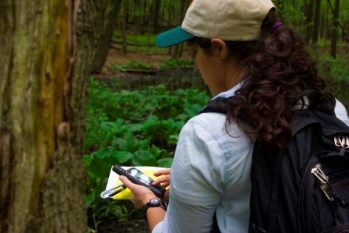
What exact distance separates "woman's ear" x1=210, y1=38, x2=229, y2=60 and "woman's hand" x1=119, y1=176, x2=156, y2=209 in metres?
0.72

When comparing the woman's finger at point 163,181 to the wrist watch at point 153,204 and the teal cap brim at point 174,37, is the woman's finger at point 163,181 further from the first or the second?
the teal cap brim at point 174,37

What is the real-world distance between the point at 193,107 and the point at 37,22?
6522 mm

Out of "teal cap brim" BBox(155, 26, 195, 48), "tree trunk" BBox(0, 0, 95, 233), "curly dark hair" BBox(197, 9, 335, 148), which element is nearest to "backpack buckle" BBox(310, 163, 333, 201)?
"curly dark hair" BBox(197, 9, 335, 148)

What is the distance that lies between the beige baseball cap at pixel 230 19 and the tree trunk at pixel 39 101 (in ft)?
1.18

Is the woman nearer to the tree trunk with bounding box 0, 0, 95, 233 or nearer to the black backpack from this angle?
the black backpack

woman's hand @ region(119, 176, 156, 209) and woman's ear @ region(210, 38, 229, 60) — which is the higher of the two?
woman's ear @ region(210, 38, 229, 60)

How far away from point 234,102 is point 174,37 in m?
0.41

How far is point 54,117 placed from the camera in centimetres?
168

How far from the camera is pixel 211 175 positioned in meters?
1.72

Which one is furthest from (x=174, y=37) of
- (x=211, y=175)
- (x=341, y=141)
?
(x=341, y=141)

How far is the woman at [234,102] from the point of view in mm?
1692

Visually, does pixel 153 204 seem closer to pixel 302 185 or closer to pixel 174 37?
pixel 174 37

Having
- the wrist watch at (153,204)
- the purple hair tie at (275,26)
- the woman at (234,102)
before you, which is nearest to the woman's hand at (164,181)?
the wrist watch at (153,204)

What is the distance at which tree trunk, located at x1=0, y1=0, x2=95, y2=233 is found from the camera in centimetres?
163
